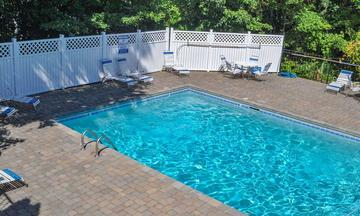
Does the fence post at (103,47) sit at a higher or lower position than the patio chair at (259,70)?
higher

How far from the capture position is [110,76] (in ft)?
53.6

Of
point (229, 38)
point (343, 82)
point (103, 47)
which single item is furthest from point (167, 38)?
point (343, 82)

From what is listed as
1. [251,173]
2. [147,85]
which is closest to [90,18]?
[147,85]

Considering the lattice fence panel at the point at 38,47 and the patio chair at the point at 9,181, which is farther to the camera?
the lattice fence panel at the point at 38,47

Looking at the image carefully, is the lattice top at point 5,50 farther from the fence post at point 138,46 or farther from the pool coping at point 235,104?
the fence post at point 138,46

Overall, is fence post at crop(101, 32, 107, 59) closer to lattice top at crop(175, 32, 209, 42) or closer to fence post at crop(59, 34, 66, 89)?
fence post at crop(59, 34, 66, 89)

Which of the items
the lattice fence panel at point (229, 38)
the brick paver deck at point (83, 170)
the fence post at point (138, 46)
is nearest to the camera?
the brick paver deck at point (83, 170)

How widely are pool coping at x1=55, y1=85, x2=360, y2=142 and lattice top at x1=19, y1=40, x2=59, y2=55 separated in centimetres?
274

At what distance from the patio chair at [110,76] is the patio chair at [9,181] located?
26.6 feet

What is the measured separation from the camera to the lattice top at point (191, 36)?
18.4 metres

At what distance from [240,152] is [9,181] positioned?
19.7 feet

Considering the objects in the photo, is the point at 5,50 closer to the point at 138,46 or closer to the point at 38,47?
the point at 38,47

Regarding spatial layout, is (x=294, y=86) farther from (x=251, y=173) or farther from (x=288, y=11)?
(x=251, y=173)

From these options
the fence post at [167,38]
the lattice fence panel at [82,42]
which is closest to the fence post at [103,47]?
the lattice fence panel at [82,42]
